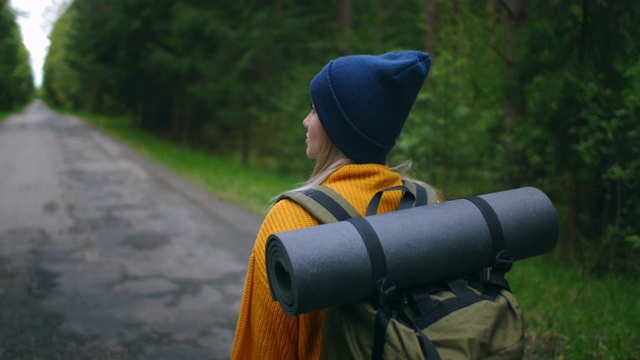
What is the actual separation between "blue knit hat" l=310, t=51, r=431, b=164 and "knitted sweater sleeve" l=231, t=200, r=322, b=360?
→ 0.94ft

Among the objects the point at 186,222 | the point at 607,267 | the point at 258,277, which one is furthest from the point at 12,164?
the point at 258,277

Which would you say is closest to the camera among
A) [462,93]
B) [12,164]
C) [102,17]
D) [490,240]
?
[490,240]

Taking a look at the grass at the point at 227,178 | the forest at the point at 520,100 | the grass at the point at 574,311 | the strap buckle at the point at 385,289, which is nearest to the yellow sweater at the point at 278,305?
the strap buckle at the point at 385,289

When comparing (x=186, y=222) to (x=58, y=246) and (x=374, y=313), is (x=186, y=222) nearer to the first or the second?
(x=58, y=246)

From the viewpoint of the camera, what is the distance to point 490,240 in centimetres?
171

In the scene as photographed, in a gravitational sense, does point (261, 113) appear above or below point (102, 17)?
below

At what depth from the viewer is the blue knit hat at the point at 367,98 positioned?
1.75m

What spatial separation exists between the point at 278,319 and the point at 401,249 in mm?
411

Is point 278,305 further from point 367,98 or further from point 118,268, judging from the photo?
point 118,268

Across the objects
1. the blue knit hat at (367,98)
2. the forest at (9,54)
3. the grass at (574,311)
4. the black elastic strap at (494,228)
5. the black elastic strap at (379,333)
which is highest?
the blue knit hat at (367,98)

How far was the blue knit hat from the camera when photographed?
5.75 feet

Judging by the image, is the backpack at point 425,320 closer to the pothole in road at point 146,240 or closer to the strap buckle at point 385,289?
the strap buckle at point 385,289

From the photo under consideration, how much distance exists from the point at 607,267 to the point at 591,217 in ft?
1.76

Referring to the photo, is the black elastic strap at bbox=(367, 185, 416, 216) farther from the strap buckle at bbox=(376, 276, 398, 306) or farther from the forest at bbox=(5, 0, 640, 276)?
the forest at bbox=(5, 0, 640, 276)
